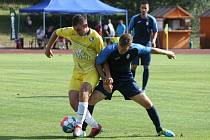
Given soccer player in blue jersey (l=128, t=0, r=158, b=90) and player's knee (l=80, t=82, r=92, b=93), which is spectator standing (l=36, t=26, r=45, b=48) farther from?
player's knee (l=80, t=82, r=92, b=93)

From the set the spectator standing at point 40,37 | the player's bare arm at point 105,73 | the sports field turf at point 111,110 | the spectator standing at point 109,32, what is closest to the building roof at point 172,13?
the spectator standing at point 109,32

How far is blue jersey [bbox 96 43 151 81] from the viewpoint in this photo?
1033 cm

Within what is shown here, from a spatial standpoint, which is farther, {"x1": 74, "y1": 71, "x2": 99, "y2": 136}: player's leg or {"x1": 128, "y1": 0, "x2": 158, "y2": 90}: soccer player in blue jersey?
{"x1": 128, "y1": 0, "x2": 158, "y2": 90}: soccer player in blue jersey

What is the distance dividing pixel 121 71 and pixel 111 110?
3.09 meters

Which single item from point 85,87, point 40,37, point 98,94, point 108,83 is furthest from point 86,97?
point 40,37

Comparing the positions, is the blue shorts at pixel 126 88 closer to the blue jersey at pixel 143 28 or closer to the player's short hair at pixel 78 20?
the player's short hair at pixel 78 20

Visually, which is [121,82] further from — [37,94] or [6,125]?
[37,94]

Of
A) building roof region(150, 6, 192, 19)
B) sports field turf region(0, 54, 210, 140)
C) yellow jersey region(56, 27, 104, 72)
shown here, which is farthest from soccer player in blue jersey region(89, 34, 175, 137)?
building roof region(150, 6, 192, 19)

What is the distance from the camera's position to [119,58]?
10.4m

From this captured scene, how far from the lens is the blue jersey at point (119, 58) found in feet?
33.9

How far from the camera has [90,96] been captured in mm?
10562

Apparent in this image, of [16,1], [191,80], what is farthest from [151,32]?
[16,1]

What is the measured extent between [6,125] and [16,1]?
63461mm

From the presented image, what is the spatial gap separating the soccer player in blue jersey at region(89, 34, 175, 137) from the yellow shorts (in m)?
0.11
